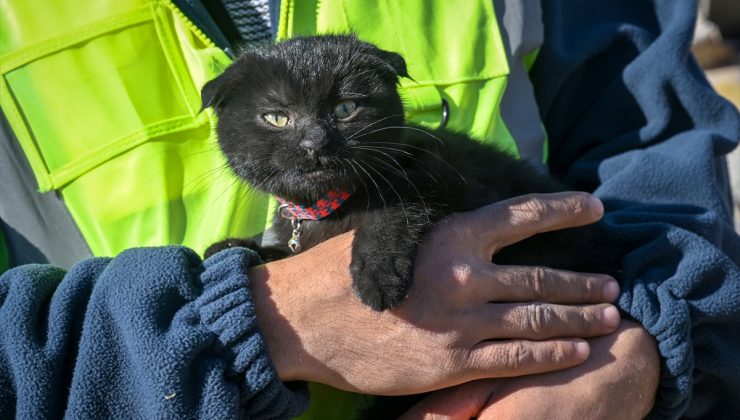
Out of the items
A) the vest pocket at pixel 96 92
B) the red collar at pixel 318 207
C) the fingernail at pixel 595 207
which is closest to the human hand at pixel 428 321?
the red collar at pixel 318 207

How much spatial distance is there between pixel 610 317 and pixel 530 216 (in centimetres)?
31

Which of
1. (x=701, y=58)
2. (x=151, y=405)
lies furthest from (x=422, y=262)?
(x=701, y=58)

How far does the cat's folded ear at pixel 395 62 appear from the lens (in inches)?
62.8

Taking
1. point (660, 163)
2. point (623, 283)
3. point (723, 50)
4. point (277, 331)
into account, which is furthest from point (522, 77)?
point (723, 50)

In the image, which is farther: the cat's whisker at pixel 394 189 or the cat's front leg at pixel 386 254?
the cat's whisker at pixel 394 189

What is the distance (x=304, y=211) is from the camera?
5.46 feet

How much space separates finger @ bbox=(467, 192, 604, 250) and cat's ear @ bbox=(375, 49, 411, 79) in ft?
1.21

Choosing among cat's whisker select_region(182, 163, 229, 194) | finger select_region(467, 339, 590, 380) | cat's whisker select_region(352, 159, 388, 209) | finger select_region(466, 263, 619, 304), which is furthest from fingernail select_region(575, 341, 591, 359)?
cat's whisker select_region(182, 163, 229, 194)

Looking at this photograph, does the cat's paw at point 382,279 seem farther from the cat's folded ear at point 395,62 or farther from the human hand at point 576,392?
the cat's folded ear at point 395,62

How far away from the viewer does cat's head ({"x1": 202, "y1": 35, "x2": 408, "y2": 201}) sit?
4.95 ft

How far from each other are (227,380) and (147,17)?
992 millimetres

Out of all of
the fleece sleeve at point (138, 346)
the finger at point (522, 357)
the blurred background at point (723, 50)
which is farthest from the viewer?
the blurred background at point (723, 50)

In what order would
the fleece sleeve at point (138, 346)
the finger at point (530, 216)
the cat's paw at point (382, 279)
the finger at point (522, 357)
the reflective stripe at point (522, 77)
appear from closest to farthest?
the fleece sleeve at point (138, 346), the cat's paw at point (382, 279), the finger at point (522, 357), the finger at point (530, 216), the reflective stripe at point (522, 77)

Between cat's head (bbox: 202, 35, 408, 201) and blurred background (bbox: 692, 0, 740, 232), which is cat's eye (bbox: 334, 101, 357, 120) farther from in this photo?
blurred background (bbox: 692, 0, 740, 232)
